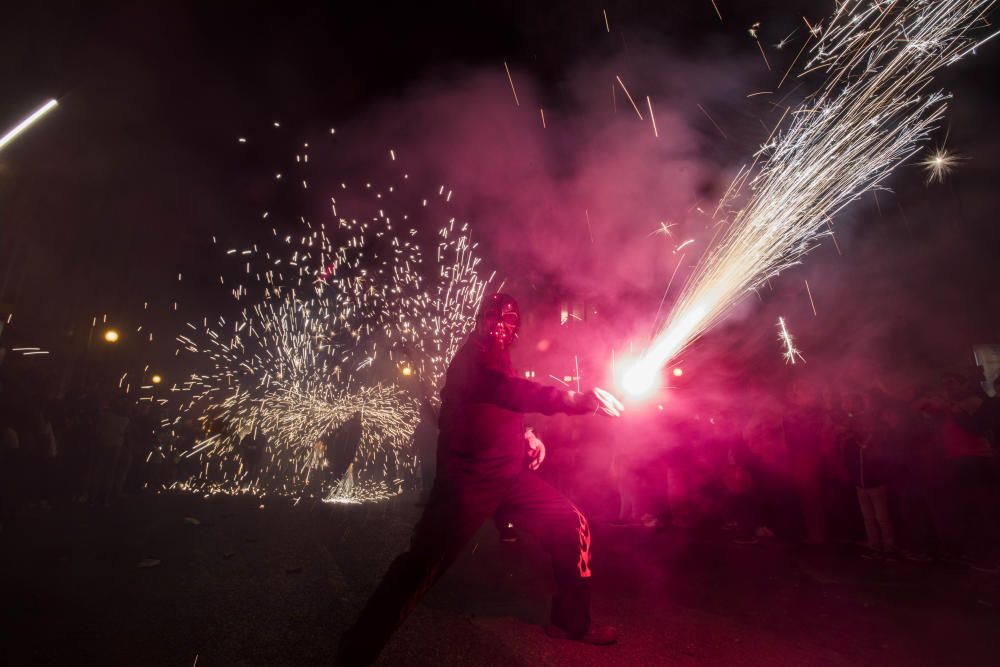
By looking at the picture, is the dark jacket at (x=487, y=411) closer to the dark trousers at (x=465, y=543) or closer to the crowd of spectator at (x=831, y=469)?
the dark trousers at (x=465, y=543)

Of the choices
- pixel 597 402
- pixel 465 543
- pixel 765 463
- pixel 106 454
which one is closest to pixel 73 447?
pixel 106 454

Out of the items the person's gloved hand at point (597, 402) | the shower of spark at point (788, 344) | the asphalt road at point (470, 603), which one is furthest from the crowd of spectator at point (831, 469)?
the person's gloved hand at point (597, 402)

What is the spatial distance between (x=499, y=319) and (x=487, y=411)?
2.07 ft

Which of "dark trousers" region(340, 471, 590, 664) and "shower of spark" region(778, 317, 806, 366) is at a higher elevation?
"shower of spark" region(778, 317, 806, 366)

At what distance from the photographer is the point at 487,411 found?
3008 mm

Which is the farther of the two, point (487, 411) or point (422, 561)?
point (487, 411)

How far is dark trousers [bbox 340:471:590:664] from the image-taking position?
2.51 meters

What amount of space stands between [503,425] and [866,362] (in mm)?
10472

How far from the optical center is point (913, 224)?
10.9 meters

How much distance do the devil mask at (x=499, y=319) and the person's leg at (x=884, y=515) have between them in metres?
5.15

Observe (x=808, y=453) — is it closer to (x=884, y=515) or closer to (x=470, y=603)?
(x=884, y=515)

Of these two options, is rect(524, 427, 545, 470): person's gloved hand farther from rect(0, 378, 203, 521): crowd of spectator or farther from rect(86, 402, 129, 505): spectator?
rect(86, 402, 129, 505): spectator

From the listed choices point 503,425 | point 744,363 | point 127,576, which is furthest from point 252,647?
point 744,363

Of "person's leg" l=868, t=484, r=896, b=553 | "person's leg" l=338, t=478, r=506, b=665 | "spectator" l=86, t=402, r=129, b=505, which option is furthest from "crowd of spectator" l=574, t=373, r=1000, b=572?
"spectator" l=86, t=402, r=129, b=505
